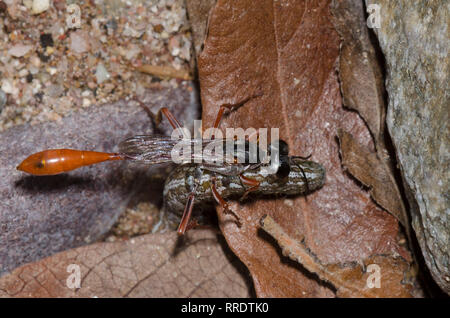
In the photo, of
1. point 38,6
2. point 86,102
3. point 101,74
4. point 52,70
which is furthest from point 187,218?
point 38,6

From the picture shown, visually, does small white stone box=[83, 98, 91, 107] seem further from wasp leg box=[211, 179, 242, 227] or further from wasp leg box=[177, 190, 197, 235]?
wasp leg box=[211, 179, 242, 227]

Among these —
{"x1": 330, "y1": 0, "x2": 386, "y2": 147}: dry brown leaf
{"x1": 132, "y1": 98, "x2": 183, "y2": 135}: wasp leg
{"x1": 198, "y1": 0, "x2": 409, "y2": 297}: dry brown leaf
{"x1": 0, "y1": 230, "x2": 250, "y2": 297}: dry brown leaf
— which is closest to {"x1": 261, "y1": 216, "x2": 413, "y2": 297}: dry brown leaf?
{"x1": 198, "y1": 0, "x2": 409, "y2": 297}: dry brown leaf

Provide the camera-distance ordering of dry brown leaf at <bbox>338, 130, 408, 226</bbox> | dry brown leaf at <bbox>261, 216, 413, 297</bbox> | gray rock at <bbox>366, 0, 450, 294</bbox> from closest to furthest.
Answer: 1. gray rock at <bbox>366, 0, 450, 294</bbox>
2. dry brown leaf at <bbox>261, 216, 413, 297</bbox>
3. dry brown leaf at <bbox>338, 130, 408, 226</bbox>

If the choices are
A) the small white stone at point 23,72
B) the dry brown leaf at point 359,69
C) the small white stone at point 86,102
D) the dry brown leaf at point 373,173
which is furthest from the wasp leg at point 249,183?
the small white stone at point 23,72

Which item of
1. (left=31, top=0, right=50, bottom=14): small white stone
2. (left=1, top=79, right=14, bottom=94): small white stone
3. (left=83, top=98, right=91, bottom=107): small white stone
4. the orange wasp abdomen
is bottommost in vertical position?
the orange wasp abdomen

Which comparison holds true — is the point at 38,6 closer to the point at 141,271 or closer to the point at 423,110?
the point at 141,271

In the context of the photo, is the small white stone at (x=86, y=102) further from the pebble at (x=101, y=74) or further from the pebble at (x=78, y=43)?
the pebble at (x=78, y=43)
